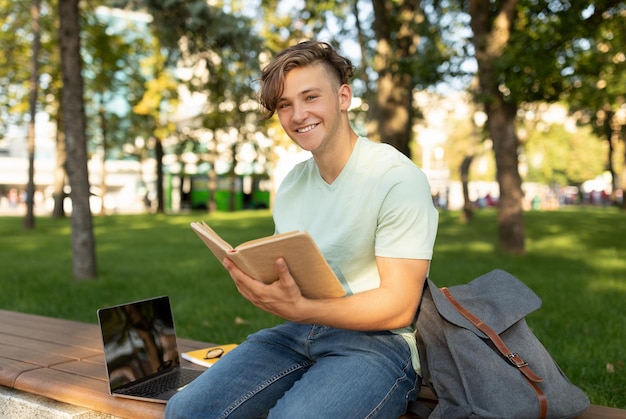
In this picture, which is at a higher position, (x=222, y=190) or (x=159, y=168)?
(x=159, y=168)

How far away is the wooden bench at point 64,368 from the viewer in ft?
9.57

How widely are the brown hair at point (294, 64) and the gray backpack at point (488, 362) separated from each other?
909mm

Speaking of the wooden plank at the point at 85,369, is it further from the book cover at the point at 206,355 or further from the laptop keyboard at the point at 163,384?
the book cover at the point at 206,355

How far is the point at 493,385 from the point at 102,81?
81.0 feet

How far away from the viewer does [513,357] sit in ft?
8.05

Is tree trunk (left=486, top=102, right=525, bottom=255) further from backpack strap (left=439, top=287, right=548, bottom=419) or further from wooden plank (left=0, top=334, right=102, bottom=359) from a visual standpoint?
backpack strap (left=439, top=287, right=548, bottom=419)

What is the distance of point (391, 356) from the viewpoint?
262cm

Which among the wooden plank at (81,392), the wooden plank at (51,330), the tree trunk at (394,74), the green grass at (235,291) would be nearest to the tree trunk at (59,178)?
the green grass at (235,291)

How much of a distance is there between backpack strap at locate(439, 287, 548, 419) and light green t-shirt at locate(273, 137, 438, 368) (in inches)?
10.2

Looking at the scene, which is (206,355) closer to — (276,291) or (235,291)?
(276,291)

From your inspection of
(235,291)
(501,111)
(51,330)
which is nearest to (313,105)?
(51,330)

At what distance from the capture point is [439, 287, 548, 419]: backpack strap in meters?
2.38

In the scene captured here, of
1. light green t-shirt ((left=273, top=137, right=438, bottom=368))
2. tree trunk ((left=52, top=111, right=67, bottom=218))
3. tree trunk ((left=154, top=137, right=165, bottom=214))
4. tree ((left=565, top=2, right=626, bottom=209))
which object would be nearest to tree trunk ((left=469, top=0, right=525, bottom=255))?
tree ((left=565, top=2, right=626, bottom=209))

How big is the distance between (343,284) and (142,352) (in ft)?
3.56
